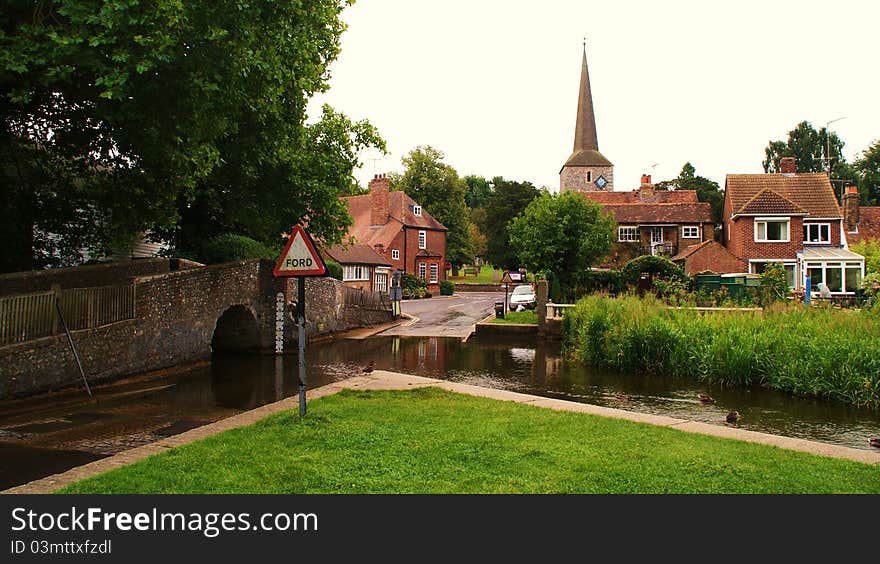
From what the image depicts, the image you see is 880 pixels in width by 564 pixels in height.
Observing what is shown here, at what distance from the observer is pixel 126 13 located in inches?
413

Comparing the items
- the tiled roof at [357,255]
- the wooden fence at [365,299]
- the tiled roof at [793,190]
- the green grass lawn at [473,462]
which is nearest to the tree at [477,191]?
the tiled roof at [357,255]

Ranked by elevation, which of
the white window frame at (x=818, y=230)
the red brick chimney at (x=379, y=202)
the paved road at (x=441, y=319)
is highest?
the red brick chimney at (x=379, y=202)

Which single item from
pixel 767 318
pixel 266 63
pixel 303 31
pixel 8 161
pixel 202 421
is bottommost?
pixel 202 421

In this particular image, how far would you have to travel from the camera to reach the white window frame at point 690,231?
180 ft

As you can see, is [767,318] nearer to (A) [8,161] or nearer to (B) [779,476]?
(B) [779,476]

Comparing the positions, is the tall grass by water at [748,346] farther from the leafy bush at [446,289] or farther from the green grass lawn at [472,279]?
the green grass lawn at [472,279]

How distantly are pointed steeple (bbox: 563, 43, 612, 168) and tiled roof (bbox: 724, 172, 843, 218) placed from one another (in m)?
35.4

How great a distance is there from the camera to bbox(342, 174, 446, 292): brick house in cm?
6150

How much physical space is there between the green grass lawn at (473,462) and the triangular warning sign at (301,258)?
84.0 inches

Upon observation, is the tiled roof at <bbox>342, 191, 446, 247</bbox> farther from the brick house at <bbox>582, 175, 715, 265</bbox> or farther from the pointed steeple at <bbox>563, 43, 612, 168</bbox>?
the pointed steeple at <bbox>563, 43, 612, 168</bbox>

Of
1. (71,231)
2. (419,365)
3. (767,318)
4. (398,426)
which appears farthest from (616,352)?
(71,231)

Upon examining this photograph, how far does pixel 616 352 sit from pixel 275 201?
1158 centimetres

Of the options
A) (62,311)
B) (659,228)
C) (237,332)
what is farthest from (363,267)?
(62,311)

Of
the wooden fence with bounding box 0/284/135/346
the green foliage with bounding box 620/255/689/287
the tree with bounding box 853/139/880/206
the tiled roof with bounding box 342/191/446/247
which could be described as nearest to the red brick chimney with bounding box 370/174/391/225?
the tiled roof with bounding box 342/191/446/247
